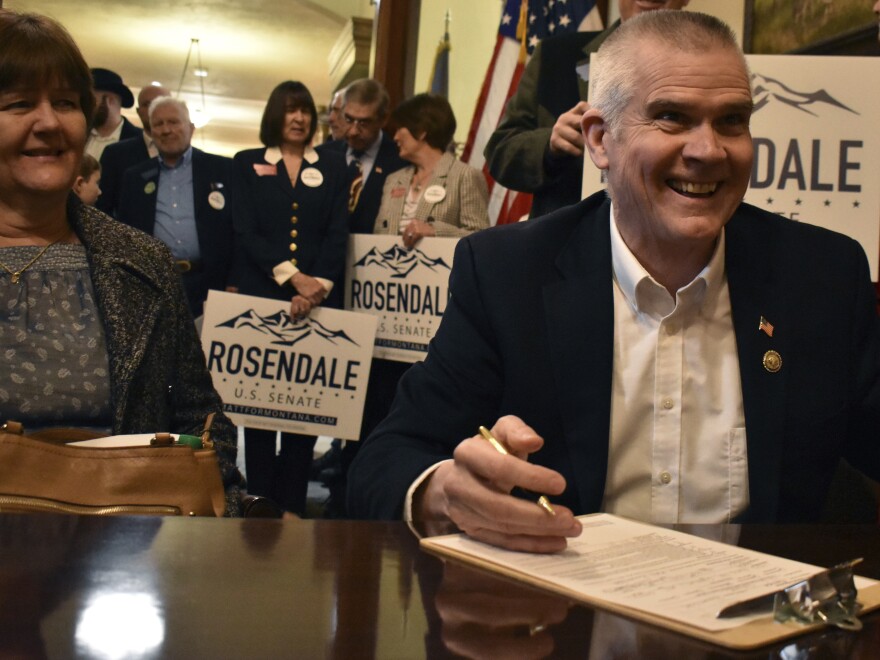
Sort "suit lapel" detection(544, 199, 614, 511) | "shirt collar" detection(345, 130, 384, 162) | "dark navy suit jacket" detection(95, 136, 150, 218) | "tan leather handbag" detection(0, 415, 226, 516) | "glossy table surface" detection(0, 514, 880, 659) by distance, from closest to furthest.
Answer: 1. "glossy table surface" detection(0, 514, 880, 659)
2. "tan leather handbag" detection(0, 415, 226, 516)
3. "suit lapel" detection(544, 199, 614, 511)
4. "shirt collar" detection(345, 130, 384, 162)
5. "dark navy suit jacket" detection(95, 136, 150, 218)

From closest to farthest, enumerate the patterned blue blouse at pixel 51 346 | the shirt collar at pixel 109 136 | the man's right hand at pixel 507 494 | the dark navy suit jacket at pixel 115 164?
the man's right hand at pixel 507 494 → the patterned blue blouse at pixel 51 346 → the dark navy suit jacket at pixel 115 164 → the shirt collar at pixel 109 136

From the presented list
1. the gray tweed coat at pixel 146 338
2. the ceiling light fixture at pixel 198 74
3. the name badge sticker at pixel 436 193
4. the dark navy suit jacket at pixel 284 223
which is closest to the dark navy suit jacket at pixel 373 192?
the dark navy suit jacket at pixel 284 223

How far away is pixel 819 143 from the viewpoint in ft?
8.77

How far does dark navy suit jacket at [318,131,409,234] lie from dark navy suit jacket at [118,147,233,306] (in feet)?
1.75

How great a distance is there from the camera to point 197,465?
150cm

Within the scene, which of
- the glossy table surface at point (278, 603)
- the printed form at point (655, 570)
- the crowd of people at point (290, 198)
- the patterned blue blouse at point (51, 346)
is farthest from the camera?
the crowd of people at point (290, 198)

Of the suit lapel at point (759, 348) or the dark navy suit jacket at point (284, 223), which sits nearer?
the suit lapel at point (759, 348)

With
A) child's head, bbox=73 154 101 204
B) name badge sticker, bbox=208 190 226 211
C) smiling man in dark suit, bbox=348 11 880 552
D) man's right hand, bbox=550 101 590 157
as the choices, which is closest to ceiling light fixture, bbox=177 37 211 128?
name badge sticker, bbox=208 190 226 211

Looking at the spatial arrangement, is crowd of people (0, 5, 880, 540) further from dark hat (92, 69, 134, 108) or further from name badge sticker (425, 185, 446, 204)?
dark hat (92, 69, 134, 108)

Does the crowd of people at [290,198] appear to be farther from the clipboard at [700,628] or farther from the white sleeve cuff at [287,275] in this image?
the clipboard at [700,628]

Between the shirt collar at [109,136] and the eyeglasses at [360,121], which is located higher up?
the eyeglasses at [360,121]

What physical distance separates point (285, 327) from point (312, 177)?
2.26 feet

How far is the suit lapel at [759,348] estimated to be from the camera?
1519 millimetres

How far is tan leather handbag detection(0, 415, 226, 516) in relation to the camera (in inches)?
54.9
